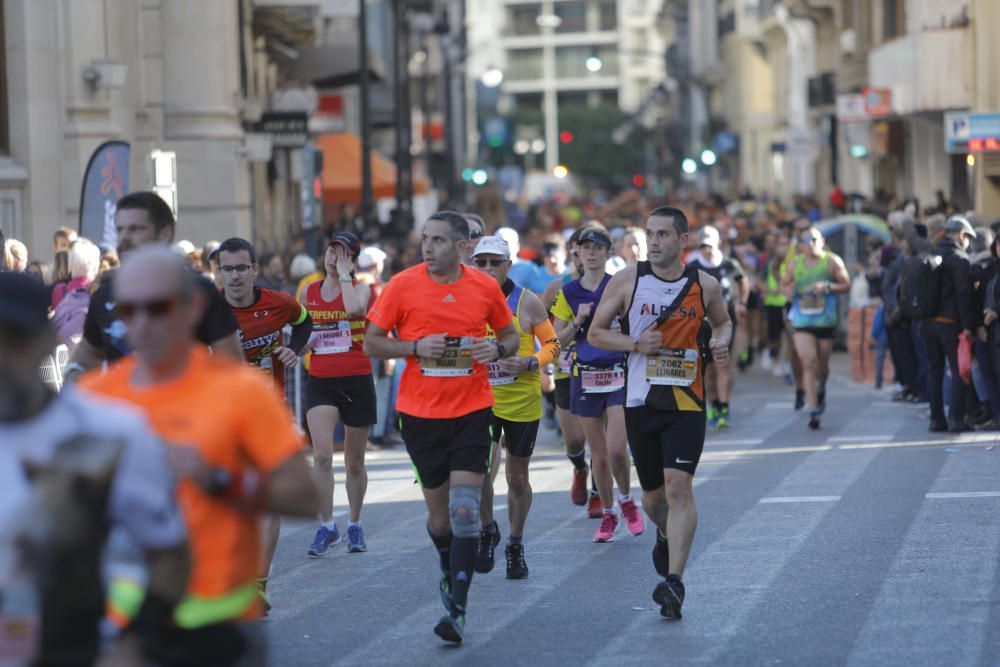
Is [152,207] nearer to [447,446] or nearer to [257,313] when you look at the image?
[447,446]

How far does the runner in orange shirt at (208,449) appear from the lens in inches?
185

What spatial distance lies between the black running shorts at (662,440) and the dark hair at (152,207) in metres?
3.07

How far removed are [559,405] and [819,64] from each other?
44.8 meters

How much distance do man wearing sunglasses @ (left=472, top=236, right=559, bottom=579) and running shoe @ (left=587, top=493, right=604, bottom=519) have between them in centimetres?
189

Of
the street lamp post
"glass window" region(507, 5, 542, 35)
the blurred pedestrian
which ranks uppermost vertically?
"glass window" region(507, 5, 542, 35)

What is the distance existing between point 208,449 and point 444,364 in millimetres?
4102

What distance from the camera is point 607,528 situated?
11.8 meters

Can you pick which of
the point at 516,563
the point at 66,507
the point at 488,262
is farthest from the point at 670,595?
the point at 66,507

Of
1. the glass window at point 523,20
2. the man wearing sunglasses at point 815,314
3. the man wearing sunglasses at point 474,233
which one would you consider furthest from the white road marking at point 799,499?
the glass window at point 523,20

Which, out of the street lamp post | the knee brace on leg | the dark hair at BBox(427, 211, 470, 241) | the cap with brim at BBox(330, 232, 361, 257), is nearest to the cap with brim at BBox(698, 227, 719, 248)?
the cap with brim at BBox(330, 232, 361, 257)

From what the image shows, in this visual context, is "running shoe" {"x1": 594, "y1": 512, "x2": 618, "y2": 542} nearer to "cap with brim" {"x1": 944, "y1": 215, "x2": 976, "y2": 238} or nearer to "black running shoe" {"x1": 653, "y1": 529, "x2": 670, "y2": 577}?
"black running shoe" {"x1": 653, "y1": 529, "x2": 670, "y2": 577}

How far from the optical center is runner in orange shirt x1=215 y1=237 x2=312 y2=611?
32.1 ft

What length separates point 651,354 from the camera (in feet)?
30.3

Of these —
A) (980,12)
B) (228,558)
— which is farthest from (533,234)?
(228,558)
